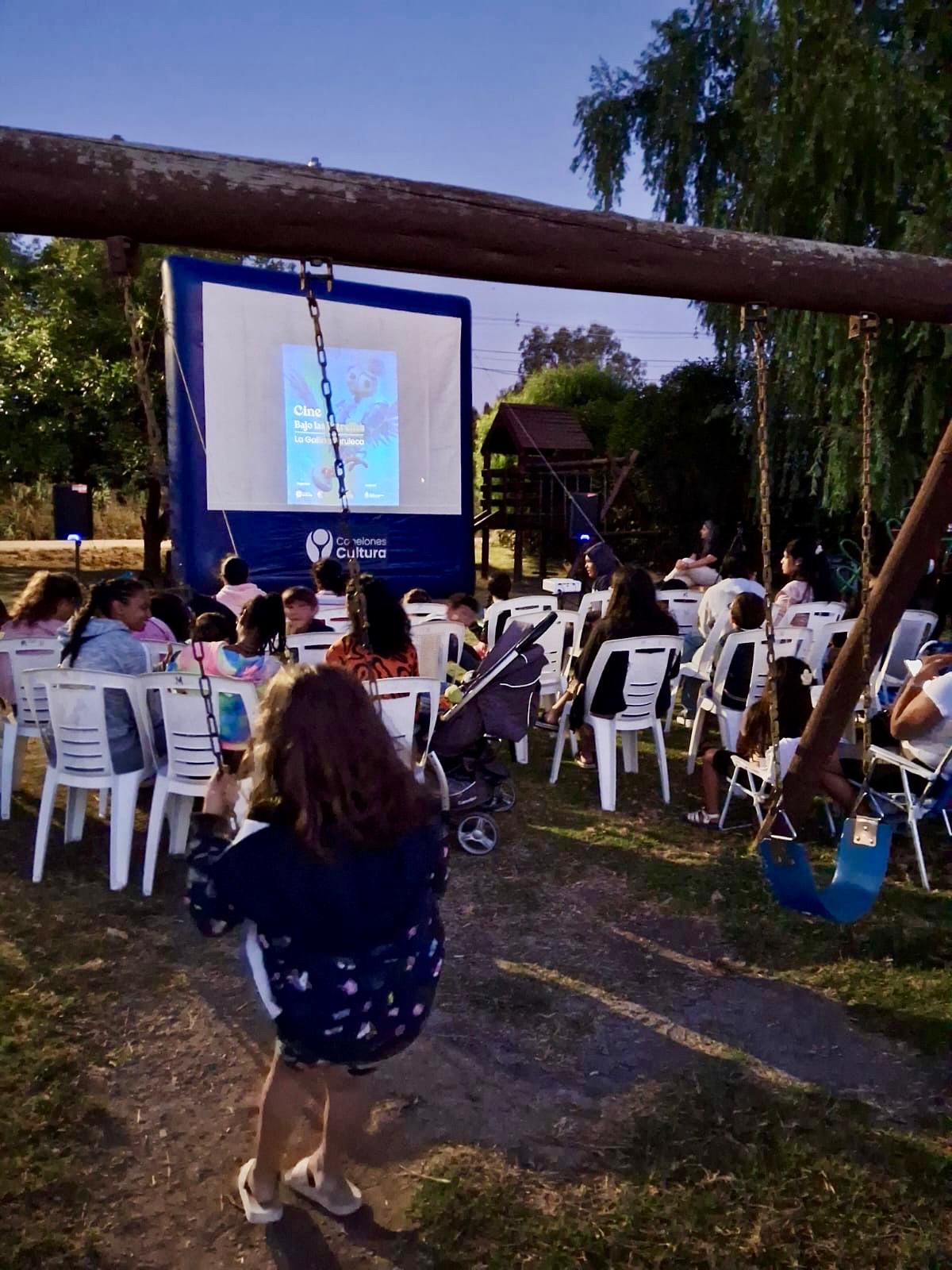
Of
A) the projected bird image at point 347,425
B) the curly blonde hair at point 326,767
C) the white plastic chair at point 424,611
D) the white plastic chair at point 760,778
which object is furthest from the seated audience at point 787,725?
the projected bird image at point 347,425

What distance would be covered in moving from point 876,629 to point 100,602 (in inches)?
137

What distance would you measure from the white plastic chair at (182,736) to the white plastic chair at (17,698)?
3.42 feet

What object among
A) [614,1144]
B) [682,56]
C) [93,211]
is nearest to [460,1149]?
[614,1144]

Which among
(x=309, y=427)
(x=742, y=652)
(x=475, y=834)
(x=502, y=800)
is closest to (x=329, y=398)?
(x=475, y=834)

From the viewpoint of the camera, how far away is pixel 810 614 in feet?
22.7

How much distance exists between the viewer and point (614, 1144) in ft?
8.68

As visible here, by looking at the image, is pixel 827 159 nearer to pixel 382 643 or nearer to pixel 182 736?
pixel 382 643

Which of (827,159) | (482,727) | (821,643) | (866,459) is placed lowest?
(482,727)

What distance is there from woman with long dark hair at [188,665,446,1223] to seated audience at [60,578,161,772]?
2256 millimetres

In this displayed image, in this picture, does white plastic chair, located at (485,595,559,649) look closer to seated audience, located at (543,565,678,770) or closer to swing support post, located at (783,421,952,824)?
seated audience, located at (543,565,678,770)

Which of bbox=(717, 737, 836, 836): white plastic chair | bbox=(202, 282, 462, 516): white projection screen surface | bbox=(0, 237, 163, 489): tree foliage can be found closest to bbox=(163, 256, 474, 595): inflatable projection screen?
bbox=(202, 282, 462, 516): white projection screen surface

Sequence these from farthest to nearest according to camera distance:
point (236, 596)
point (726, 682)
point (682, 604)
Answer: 1. point (682, 604)
2. point (236, 596)
3. point (726, 682)

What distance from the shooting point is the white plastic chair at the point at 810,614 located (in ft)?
22.6

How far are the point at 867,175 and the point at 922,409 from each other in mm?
2374
